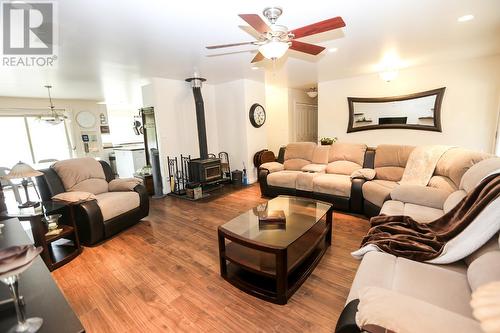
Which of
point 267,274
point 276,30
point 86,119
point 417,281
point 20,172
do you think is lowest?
point 267,274

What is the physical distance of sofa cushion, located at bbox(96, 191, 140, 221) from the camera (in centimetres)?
273

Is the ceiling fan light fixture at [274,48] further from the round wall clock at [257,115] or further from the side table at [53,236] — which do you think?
the round wall clock at [257,115]

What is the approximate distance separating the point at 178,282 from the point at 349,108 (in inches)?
194

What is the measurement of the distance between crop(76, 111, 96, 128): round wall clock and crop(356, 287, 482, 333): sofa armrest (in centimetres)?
784

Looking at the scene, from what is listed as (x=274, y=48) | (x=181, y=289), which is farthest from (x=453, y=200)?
(x=181, y=289)

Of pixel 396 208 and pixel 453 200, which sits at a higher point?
pixel 453 200

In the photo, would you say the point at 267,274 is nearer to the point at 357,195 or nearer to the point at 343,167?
the point at 357,195

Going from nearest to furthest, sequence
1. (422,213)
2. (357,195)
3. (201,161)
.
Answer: (422,213)
(357,195)
(201,161)

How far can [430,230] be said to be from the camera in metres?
1.74

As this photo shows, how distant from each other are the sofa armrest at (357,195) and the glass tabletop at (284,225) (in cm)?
80

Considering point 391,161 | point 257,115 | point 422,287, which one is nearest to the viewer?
point 422,287

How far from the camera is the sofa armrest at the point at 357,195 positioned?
3.15 m

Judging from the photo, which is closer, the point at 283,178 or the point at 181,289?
the point at 181,289

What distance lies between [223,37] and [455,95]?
4259mm
